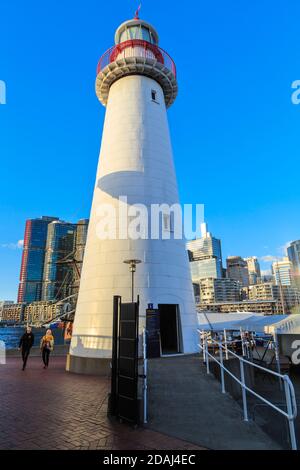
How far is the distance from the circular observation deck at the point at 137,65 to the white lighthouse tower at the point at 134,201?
0.04 m

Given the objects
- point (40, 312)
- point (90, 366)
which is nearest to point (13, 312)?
point (40, 312)

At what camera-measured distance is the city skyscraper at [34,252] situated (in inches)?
5246

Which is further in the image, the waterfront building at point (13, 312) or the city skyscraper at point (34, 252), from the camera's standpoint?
the waterfront building at point (13, 312)

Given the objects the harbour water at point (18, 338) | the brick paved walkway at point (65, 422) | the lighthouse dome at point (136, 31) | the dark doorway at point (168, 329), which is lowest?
the harbour water at point (18, 338)

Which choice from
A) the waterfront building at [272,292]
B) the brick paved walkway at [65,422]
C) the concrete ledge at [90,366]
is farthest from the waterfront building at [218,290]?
the brick paved walkway at [65,422]

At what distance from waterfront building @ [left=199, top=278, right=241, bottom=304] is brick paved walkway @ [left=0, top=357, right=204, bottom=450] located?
129 meters

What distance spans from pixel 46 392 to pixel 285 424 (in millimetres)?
6187

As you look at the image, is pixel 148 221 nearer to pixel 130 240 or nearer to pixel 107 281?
pixel 130 240

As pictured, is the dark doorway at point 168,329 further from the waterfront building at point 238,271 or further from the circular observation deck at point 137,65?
the waterfront building at point 238,271

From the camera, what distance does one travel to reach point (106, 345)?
10.2 m

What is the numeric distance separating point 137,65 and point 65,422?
14.0 metres

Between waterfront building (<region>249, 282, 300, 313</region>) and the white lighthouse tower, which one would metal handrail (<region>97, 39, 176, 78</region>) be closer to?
the white lighthouse tower

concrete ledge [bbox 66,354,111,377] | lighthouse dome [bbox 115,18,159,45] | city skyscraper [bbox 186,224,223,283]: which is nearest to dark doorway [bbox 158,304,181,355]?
concrete ledge [bbox 66,354,111,377]
